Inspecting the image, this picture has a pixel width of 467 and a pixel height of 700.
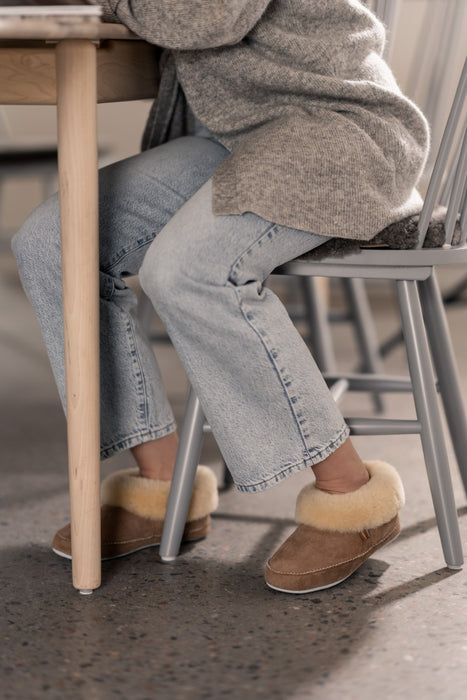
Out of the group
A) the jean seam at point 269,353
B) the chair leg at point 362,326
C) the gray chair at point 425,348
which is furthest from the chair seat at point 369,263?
the chair leg at point 362,326

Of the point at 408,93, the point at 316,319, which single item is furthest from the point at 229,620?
the point at 408,93

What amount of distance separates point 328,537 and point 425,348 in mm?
294

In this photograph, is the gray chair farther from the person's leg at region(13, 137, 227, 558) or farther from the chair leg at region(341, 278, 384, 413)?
the chair leg at region(341, 278, 384, 413)

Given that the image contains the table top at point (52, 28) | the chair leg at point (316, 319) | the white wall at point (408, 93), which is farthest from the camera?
the chair leg at point (316, 319)

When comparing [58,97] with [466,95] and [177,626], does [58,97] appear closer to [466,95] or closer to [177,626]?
[466,95]

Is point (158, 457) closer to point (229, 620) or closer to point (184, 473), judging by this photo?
point (184, 473)

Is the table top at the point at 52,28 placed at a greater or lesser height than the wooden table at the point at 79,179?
greater

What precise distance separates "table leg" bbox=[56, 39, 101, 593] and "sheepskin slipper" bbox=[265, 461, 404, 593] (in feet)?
0.84

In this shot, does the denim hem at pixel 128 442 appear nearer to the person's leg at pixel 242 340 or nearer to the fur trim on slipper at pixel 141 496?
the fur trim on slipper at pixel 141 496

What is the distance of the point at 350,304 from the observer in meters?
2.10

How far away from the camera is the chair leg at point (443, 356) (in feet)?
4.60

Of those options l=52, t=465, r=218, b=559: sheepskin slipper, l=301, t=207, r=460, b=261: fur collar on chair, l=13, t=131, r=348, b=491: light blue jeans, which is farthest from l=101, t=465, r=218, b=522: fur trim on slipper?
l=301, t=207, r=460, b=261: fur collar on chair

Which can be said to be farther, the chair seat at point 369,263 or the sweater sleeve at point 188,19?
the chair seat at point 369,263

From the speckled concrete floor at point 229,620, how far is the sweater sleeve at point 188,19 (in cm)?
72
